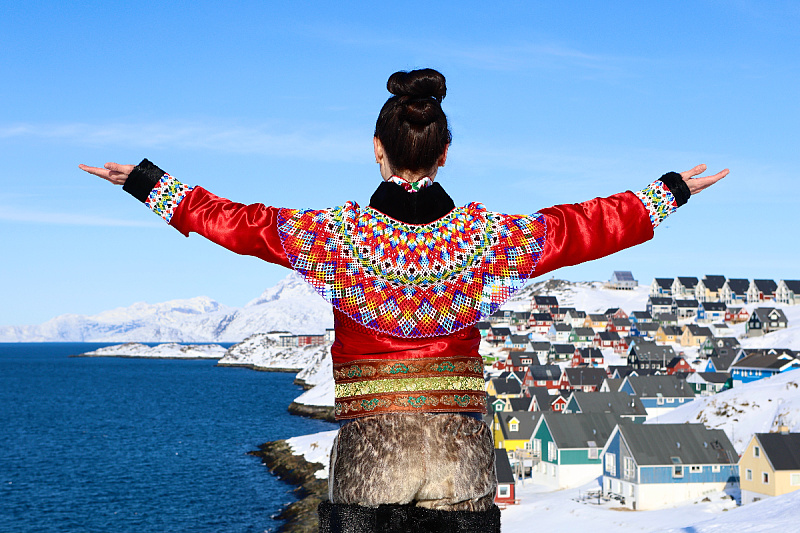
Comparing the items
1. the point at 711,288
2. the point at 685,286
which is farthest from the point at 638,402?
the point at 685,286

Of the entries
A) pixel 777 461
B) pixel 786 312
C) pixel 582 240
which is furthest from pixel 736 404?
pixel 786 312

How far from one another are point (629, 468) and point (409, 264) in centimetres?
3797

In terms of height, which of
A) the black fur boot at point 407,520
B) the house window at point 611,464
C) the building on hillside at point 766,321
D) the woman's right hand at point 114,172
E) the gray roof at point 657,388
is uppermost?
the building on hillside at point 766,321

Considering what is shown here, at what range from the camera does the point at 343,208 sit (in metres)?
3.19

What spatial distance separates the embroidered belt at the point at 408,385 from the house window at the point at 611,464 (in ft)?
128

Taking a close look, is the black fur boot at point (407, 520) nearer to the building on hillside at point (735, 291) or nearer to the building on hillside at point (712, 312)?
the building on hillside at point (712, 312)

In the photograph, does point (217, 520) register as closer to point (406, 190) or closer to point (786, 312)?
point (406, 190)

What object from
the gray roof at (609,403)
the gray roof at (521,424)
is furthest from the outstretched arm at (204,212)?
the gray roof at (609,403)

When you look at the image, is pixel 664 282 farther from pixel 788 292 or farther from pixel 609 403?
pixel 609 403

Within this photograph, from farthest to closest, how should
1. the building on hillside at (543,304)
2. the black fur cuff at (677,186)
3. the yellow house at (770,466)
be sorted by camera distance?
the building on hillside at (543,304), the yellow house at (770,466), the black fur cuff at (677,186)

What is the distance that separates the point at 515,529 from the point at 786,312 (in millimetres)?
109939

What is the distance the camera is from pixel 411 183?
3.06 meters

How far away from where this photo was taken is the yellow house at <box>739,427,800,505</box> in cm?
3322

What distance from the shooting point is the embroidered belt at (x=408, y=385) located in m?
3.02
